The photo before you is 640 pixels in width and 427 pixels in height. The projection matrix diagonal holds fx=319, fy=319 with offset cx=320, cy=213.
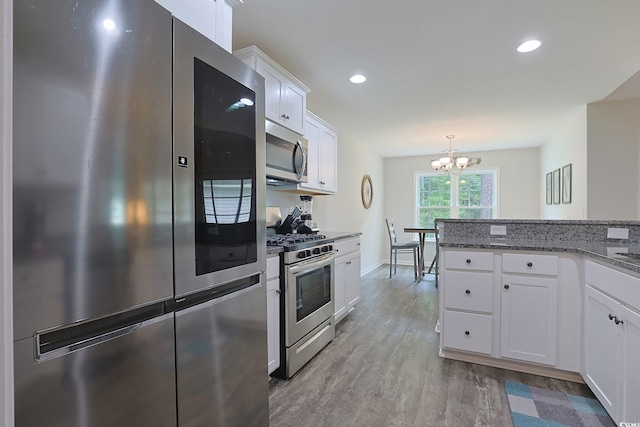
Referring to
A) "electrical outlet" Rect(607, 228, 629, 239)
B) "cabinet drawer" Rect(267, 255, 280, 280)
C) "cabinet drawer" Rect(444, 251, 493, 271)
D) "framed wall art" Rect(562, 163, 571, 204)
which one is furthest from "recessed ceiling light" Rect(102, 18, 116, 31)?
"framed wall art" Rect(562, 163, 571, 204)

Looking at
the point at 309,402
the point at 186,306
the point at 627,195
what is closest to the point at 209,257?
the point at 186,306

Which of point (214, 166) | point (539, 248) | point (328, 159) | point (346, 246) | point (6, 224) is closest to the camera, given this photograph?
point (6, 224)

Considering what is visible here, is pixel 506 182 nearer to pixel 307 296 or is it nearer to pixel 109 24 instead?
pixel 307 296

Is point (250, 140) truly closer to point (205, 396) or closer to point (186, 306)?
point (186, 306)

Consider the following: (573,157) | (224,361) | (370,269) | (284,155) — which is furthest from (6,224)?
(370,269)

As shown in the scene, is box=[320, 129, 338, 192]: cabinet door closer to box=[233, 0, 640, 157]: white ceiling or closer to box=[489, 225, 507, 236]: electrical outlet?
box=[233, 0, 640, 157]: white ceiling

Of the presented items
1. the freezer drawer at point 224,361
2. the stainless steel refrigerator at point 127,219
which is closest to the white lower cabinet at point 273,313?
the freezer drawer at point 224,361

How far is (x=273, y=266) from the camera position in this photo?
6.73 ft

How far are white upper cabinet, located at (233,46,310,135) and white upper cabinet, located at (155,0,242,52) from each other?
64cm

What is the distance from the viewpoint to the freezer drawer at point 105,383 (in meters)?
0.71

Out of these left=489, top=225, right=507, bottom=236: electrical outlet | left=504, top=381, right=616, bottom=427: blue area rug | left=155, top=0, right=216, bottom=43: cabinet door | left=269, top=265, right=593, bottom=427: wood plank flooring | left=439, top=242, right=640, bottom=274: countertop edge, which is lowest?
left=269, top=265, right=593, bottom=427: wood plank flooring

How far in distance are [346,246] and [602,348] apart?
2064 millimetres

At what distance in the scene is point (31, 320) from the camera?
0.70m

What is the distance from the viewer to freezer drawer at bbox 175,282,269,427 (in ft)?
3.69
